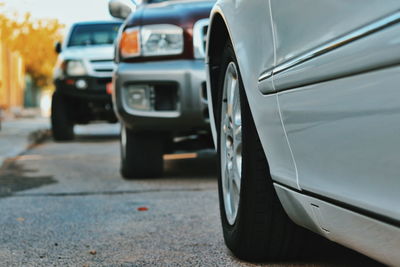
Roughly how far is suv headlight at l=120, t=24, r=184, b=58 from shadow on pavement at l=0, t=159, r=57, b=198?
1.24m

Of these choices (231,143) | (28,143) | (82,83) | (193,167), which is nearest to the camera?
(231,143)

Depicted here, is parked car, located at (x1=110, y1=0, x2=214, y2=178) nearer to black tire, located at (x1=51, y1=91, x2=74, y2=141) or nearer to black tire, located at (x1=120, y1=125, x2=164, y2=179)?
black tire, located at (x1=120, y1=125, x2=164, y2=179)

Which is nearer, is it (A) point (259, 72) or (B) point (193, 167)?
(A) point (259, 72)

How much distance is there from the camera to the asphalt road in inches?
125

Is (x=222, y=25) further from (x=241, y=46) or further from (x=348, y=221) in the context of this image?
(x=348, y=221)

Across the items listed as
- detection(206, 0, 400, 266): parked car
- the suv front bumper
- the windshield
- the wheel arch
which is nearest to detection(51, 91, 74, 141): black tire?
the windshield

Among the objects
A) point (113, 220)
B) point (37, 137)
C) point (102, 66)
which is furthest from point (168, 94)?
point (37, 137)

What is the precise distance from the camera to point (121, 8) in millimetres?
6105

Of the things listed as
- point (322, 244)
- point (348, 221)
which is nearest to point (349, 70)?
point (348, 221)

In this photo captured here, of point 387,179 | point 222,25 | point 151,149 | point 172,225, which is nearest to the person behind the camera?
point 387,179

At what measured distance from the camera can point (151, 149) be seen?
19.8 feet

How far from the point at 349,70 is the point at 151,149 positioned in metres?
4.32

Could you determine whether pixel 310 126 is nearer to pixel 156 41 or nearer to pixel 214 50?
pixel 214 50

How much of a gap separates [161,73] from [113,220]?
166 centimetres
